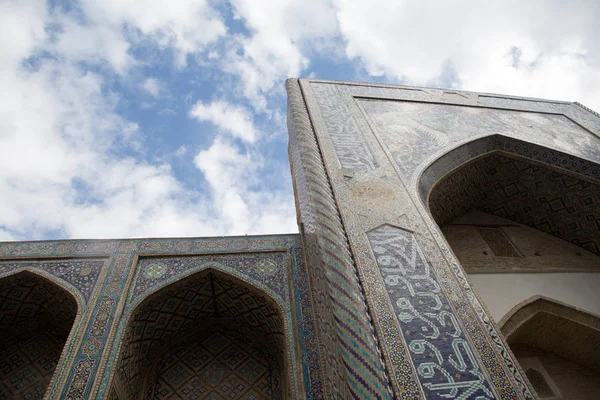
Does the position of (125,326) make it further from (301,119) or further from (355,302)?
(301,119)

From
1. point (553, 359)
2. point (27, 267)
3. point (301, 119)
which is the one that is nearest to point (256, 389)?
point (27, 267)

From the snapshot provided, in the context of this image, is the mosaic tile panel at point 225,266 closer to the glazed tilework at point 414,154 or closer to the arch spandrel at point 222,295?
the arch spandrel at point 222,295

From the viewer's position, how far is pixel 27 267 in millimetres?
3908

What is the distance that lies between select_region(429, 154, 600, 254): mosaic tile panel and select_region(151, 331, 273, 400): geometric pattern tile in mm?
2956

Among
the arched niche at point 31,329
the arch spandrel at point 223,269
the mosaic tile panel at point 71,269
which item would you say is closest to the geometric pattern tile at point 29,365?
the arched niche at point 31,329

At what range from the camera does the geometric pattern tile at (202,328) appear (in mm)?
3867

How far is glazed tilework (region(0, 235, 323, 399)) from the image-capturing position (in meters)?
3.14

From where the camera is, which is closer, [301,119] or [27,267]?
[27,267]

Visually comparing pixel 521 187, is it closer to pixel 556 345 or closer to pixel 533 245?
pixel 533 245

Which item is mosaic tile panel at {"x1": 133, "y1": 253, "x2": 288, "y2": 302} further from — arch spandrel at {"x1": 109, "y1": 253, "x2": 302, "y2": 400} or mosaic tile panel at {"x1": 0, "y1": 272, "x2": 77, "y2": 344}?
mosaic tile panel at {"x1": 0, "y1": 272, "x2": 77, "y2": 344}

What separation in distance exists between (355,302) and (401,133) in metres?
3.38

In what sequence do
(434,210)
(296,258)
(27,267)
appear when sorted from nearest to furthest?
(27,267), (296,258), (434,210)

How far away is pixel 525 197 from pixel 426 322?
3.97 metres

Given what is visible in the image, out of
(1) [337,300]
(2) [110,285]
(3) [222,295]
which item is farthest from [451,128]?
(2) [110,285]
